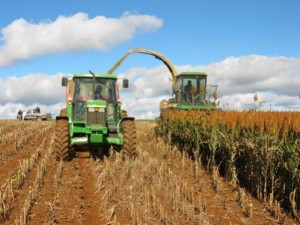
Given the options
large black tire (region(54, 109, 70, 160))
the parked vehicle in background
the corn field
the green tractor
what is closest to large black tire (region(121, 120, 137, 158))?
the green tractor

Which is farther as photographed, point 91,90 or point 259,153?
point 91,90

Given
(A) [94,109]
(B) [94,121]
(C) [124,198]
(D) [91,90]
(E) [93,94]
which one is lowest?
(C) [124,198]

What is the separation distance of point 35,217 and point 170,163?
17.1 ft

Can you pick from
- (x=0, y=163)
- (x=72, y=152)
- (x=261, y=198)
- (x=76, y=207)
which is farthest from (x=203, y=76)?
(x=76, y=207)

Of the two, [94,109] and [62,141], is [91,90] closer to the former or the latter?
[94,109]

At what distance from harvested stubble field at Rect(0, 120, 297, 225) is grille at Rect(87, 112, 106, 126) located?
4.13 ft

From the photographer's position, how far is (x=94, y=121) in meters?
11.0

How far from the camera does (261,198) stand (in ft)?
23.9

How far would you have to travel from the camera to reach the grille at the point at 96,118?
10992mm

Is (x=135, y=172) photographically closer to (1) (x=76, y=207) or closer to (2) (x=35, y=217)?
(1) (x=76, y=207)

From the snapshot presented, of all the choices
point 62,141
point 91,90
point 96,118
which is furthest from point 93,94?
point 62,141

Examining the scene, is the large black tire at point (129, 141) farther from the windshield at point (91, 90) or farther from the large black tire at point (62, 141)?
the large black tire at point (62, 141)

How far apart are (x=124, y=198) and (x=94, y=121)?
4523 mm

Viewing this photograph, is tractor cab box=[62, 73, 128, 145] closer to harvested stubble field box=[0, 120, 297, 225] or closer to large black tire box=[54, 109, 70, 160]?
large black tire box=[54, 109, 70, 160]
